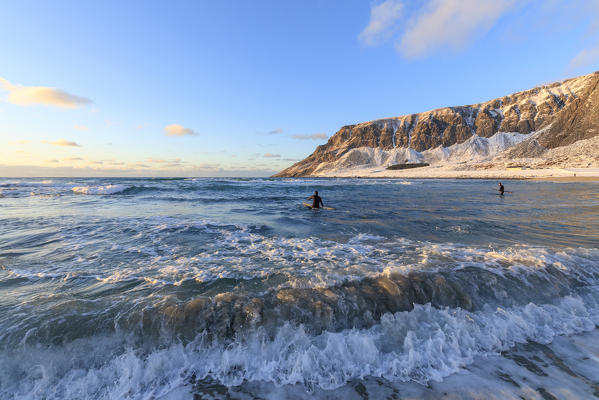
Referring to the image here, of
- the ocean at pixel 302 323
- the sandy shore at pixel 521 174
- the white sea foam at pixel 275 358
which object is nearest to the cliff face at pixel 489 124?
the sandy shore at pixel 521 174

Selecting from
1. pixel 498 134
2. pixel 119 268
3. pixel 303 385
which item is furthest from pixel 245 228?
pixel 498 134

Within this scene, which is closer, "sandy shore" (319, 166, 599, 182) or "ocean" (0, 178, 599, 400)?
"ocean" (0, 178, 599, 400)

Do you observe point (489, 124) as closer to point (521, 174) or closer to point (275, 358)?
point (521, 174)

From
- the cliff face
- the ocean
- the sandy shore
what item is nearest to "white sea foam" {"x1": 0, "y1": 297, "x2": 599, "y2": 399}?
the ocean

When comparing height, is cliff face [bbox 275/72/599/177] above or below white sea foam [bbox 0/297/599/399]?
above

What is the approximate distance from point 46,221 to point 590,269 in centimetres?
2019

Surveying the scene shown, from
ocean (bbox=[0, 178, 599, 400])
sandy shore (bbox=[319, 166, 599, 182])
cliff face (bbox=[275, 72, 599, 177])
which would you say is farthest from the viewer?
cliff face (bbox=[275, 72, 599, 177])

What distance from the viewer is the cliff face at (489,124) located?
104 meters

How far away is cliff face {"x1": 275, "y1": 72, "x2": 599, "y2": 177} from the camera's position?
340 feet

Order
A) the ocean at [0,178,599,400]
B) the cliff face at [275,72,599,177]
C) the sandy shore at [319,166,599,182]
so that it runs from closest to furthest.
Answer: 1. the ocean at [0,178,599,400]
2. the sandy shore at [319,166,599,182]
3. the cliff face at [275,72,599,177]

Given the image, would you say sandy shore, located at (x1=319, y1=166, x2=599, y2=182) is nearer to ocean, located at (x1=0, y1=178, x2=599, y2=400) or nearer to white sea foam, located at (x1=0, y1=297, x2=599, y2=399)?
ocean, located at (x1=0, y1=178, x2=599, y2=400)

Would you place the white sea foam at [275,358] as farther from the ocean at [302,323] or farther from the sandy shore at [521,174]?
the sandy shore at [521,174]

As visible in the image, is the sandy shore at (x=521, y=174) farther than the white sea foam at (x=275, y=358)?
Yes

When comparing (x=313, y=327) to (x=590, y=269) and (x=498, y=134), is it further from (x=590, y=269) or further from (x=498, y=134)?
(x=498, y=134)
